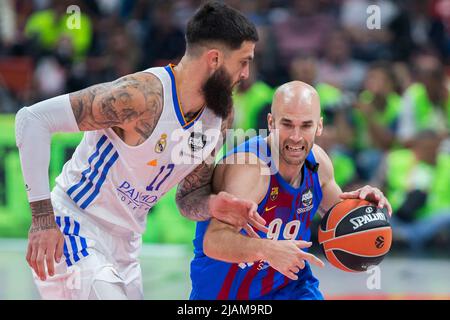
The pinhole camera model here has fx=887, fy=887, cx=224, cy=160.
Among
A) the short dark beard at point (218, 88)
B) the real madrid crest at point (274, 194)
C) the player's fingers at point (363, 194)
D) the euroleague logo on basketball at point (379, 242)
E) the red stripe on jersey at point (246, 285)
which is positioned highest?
the short dark beard at point (218, 88)

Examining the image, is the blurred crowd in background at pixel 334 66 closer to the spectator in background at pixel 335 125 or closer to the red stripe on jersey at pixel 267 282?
the spectator in background at pixel 335 125

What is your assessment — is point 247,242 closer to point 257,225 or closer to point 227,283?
point 257,225

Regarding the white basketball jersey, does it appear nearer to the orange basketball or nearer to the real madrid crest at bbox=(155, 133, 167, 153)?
the real madrid crest at bbox=(155, 133, 167, 153)

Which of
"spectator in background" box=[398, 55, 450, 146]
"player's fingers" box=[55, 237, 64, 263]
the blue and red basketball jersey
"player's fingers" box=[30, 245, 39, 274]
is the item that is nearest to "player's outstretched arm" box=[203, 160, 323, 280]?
the blue and red basketball jersey

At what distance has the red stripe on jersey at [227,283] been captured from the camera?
521 cm

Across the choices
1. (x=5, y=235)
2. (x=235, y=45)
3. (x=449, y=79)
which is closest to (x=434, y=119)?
(x=449, y=79)

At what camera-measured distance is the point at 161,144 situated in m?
4.93

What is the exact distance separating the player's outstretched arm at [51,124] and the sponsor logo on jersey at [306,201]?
3.47 feet

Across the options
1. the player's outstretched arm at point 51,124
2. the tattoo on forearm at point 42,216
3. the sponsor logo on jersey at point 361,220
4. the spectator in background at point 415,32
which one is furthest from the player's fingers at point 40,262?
the spectator in background at point 415,32

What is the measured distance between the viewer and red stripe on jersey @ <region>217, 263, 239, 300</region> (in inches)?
205

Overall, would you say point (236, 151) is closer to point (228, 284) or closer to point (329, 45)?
point (228, 284)

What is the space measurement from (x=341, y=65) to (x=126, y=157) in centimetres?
697
